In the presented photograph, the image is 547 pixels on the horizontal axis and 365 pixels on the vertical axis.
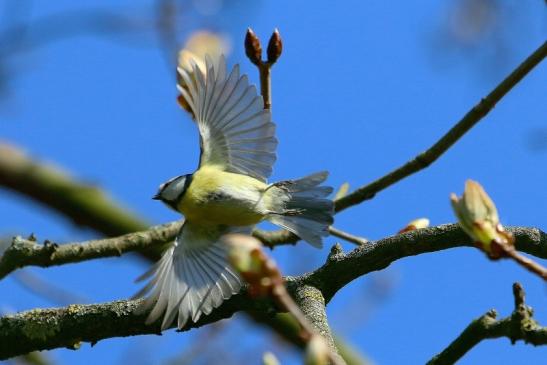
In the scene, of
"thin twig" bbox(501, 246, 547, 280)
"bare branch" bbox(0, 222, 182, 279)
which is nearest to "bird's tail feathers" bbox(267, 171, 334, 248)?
"bare branch" bbox(0, 222, 182, 279)

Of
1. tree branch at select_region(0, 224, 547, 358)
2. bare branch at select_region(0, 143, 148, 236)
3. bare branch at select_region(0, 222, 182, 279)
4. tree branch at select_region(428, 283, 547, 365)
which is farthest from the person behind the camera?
bare branch at select_region(0, 143, 148, 236)

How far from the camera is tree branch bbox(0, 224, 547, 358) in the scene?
1955 millimetres

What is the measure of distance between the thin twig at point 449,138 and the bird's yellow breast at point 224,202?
0.26 metres

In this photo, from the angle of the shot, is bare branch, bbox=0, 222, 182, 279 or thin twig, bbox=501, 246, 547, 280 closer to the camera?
thin twig, bbox=501, 246, 547, 280

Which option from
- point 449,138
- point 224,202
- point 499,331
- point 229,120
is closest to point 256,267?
point 499,331

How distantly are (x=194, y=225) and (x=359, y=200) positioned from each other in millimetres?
526

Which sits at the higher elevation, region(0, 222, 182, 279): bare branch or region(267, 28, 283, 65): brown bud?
region(267, 28, 283, 65): brown bud

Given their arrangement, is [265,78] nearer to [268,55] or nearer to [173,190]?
[268,55]

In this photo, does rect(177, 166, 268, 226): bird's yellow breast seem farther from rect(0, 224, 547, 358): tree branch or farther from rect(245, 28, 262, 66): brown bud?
rect(0, 224, 547, 358): tree branch

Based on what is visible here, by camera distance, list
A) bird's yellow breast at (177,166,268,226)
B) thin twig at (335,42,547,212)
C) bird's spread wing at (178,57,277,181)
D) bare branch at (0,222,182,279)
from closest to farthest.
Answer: thin twig at (335,42,547,212)
bare branch at (0,222,182,279)
bird's spread wing at (178,57,277,181)
bird's yellow breast at (177,166,268,226)

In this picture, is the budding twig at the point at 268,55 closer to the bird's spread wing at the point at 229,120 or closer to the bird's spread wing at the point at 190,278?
the bird's spread wing at the point at 229,120

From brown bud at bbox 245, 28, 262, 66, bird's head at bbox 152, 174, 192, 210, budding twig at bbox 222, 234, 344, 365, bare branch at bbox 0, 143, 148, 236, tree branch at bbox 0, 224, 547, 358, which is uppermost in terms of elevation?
bare branch at bbox 0, 143, 148, 236

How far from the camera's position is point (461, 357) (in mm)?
1754

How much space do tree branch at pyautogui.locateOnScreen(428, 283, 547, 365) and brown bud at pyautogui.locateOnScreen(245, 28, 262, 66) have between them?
1.03m
